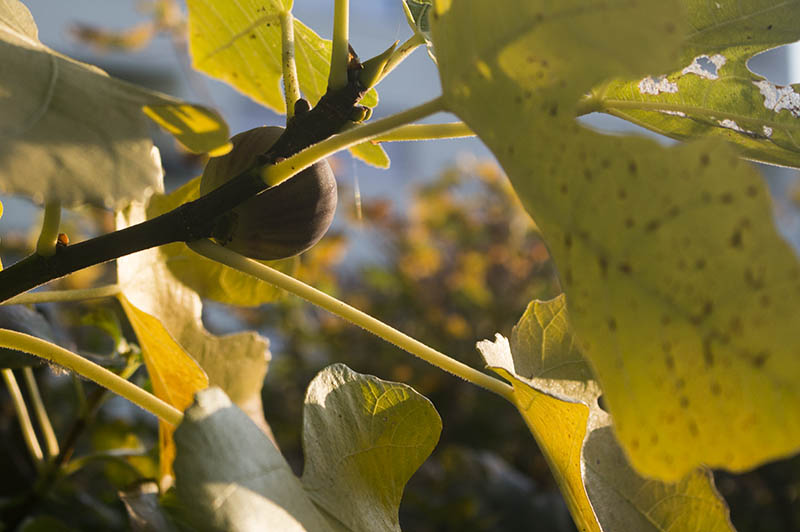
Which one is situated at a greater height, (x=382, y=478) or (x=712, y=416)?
(x=712, y=416)

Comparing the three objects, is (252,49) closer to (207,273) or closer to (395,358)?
(207,273)

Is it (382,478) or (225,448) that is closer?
(225,448)

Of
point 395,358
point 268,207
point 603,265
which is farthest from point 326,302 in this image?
point 395,358

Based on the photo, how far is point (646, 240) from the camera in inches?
10.2

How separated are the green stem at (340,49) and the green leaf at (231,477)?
0.57ft

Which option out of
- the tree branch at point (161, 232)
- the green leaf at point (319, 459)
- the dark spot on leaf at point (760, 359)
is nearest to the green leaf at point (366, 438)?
the green leaf at point (319, 459)

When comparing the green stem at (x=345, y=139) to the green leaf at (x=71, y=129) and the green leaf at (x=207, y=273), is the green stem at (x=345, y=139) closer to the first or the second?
the green leaf at (x=71, y=129)

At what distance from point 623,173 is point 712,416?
0.09 metres

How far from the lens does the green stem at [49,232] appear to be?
1.20ft

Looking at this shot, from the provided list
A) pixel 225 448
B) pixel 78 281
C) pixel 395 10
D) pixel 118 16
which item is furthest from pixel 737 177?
pixel 395 10

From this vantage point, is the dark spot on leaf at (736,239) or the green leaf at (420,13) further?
the green leaf at (420,13)

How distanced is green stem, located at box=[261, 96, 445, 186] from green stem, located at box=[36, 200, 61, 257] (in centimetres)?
10

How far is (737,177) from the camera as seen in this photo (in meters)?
0.25

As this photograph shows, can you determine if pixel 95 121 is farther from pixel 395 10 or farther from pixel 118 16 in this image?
pixel 395 10
